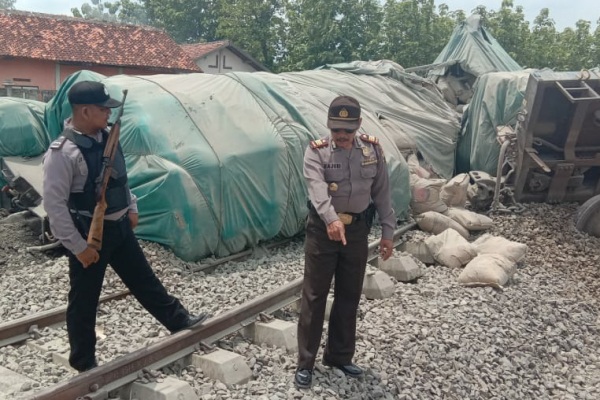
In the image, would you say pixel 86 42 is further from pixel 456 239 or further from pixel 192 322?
pixel 192 322

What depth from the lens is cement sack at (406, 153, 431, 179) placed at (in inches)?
399

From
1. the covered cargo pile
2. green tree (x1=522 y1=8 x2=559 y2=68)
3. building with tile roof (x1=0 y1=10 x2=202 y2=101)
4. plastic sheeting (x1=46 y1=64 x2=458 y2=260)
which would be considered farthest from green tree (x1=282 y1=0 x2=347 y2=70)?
plastic sheeting (x1=46 y1=64 x2=458 y2=260)

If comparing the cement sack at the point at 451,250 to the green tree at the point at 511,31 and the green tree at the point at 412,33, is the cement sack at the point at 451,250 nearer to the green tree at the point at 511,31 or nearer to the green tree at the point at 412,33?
the green tree at the point at 412,33

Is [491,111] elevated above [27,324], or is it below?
above

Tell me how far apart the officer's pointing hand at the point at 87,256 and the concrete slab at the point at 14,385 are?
82cm

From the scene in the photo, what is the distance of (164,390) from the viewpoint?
3688 millimetres

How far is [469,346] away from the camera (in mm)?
4922

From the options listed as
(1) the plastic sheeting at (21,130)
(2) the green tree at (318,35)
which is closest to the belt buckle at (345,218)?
(1) the plastic sheeting at (21,130)

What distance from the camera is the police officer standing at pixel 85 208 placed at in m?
3.52

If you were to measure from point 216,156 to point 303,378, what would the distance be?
3.67 m

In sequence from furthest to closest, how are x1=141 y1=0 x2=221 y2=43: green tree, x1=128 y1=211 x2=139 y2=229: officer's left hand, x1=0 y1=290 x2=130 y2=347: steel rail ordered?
x1=141 y1=0 x2=221 y2=43: green tree, x1=0 y1=290 x2=130 y2=347: steel rail, x1=128 y1=211 x2=139 y2=229: officer's left hand

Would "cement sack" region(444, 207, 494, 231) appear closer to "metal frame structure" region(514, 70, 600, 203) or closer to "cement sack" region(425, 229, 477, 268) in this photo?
"metal frame structure" region(514, 70, 600, 203)

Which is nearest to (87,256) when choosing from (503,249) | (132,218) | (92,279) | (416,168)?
(92,279)

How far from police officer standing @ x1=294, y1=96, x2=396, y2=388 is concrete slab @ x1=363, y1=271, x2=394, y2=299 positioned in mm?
1677
